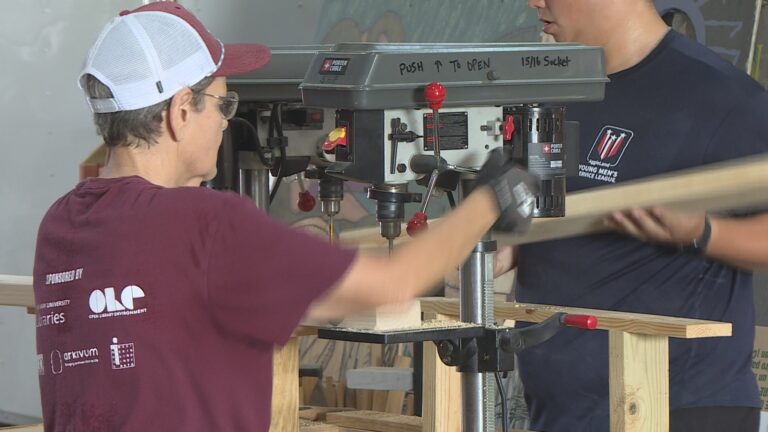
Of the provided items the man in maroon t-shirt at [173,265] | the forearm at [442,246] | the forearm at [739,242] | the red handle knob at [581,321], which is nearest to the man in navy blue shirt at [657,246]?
the forearm at [739,242]

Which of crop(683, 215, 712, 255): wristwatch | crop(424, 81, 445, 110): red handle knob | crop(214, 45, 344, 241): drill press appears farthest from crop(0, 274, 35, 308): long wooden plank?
crop(683, 215, 712, 255): wristwatch

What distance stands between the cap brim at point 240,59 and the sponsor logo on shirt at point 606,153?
1021 mm

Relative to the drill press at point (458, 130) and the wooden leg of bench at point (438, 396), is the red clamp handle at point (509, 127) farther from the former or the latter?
the wooden leg of bench at point (438, 396)

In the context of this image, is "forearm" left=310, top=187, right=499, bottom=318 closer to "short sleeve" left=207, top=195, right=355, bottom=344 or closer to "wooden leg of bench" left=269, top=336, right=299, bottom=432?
"short sleeve" left=207, top=195, right=355, bottom=344

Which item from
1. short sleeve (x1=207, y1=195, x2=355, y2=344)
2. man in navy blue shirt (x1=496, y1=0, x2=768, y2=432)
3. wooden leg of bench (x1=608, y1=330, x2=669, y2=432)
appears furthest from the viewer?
man in navy blue shirt (x1=496, y1=0, x2=768, y2=432)

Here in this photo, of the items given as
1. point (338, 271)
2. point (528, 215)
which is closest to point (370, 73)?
point (528, 215)

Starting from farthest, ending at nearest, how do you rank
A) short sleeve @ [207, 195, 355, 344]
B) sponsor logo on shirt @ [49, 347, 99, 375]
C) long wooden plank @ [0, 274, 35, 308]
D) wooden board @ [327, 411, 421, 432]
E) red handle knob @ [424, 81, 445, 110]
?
long wooden plank @ [0, 274, 35, 308], wooden board @ [327, 411, 421, 432], red handle knob @ [424, 81, 445, 110], sponsor logo on shirt @ [49, 347, 99, 375], short sleeve @ [207, 195, 355, 344]

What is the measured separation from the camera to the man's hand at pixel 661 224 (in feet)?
8.87

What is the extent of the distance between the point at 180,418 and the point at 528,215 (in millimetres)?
693

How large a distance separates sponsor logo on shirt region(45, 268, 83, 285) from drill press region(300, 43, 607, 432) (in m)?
0.57

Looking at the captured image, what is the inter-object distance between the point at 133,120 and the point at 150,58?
10cm

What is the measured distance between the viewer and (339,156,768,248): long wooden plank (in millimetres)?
2590

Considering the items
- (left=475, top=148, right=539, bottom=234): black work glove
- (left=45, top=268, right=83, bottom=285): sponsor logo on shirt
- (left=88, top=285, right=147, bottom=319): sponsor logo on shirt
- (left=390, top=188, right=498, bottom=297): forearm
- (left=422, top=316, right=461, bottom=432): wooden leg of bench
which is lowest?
(left=422, top=316, right=461, bottom=432): wooden leg of bench

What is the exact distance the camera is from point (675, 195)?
105 inches
